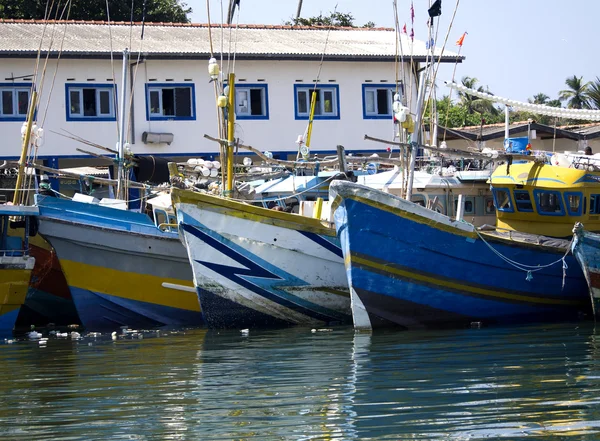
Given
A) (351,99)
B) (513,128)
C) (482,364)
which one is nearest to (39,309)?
(482,364)

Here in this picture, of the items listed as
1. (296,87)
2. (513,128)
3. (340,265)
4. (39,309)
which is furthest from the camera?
(513,128)

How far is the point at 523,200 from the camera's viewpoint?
17.6 meters

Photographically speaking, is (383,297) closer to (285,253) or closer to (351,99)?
(285,253)

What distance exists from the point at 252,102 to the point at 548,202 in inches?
579

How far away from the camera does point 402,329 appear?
1645 centimetres

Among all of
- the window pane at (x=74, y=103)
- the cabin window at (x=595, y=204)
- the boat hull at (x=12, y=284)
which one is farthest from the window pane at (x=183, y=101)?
the cabin window at (x=595, y=204)

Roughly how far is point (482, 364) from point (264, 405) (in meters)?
3.33

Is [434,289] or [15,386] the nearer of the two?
[15,386]

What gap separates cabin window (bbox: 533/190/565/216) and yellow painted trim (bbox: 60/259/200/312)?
6.35 m

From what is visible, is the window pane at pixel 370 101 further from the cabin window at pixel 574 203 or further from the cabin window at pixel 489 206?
the cabin window at pixel 574 203

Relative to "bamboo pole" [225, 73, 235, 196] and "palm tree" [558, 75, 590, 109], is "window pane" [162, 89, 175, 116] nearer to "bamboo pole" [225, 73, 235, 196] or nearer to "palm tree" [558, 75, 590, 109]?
"bamboo pole" [225, 73, 235, 196]

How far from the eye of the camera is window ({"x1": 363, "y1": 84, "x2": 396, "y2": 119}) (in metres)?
31.6

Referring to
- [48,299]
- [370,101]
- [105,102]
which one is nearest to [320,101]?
[370,101]

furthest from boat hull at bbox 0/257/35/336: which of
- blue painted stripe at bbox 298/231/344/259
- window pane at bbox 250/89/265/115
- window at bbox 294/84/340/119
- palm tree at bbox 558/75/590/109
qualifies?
palm tree at bbox 558/75/590/109
